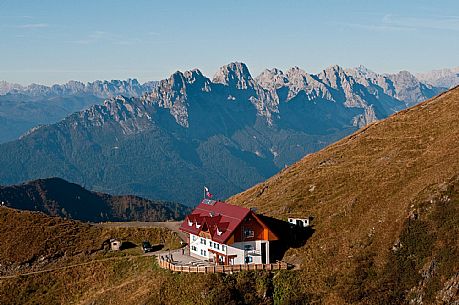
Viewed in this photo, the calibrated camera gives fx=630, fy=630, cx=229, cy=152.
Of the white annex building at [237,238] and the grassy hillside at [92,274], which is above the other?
the white annex building at [237,238]

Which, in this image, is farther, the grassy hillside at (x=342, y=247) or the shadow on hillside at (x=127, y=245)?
the shadow on hillside at (x=127, y=245)

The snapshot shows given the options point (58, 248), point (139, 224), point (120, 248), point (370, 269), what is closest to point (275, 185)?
point (139, 224)

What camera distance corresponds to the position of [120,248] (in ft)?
348

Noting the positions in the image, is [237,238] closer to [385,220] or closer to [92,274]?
[385,220]

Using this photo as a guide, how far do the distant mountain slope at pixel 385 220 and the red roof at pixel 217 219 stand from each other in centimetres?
890

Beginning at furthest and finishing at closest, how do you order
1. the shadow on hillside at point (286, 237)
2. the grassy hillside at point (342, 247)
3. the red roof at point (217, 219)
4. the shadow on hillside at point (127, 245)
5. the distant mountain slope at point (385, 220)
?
1. the shadow on hillside at point (127, 245)
2. the shadow on hillside at point (286, 237)
3. the red roof at point (217, 219)
4. the grassy hillside at point (342, 247)
5. the distant mountain slope at point (385, 220)

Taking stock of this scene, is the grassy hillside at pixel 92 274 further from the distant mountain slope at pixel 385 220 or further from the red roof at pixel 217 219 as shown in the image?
the distant mountain slope at pixel 385 220

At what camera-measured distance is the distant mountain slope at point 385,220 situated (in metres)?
73.6

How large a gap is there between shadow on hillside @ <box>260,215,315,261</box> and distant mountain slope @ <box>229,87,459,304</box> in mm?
1403

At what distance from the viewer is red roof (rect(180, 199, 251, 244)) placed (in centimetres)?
8462

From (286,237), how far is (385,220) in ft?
51.0

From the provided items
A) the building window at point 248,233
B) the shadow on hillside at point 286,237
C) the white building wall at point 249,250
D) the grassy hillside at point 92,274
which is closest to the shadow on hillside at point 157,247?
the grassy hillside at point 92,274

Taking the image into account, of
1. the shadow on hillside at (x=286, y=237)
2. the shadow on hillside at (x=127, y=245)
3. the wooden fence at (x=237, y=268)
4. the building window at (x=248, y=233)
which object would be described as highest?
the building window at (x=248, y=233)

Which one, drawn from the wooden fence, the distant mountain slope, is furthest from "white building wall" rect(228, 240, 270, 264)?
the distant mountain slope
